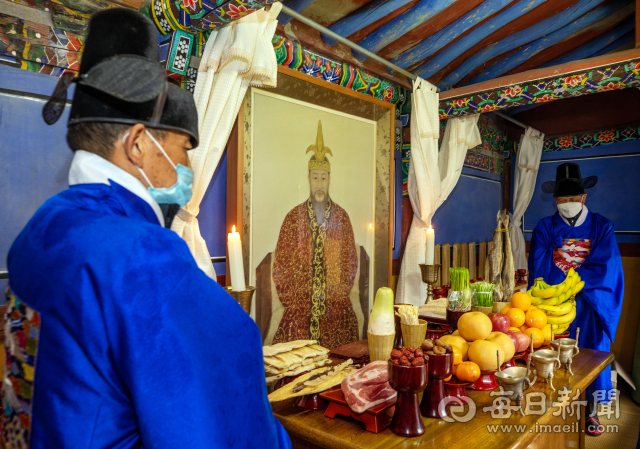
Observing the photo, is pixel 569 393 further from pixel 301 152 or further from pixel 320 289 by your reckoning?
pixel 301 152

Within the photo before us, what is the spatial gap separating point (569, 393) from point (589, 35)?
12.3 ft

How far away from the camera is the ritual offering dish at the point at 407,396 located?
123 cm

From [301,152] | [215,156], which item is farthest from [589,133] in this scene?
[215,156]

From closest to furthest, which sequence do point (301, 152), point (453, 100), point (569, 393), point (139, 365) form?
point (139, 365) < point (569, 393) < point (301, 152) < point (453, 100)

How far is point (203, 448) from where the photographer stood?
2.38ft

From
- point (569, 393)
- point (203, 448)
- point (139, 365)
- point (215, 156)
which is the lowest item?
point (569, 393)

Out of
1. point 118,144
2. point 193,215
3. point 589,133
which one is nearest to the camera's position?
point 118,144

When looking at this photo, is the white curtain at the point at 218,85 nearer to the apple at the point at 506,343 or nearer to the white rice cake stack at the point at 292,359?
the white rice cake stack at the point at 292,359

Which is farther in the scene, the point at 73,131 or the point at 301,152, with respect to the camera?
the point at 301,152

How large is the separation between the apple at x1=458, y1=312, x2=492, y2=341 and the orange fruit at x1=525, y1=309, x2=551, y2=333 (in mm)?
518

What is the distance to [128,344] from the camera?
0.71 metres

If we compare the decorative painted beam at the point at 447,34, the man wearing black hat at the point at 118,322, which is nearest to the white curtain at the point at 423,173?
the decorative painted beam at the point at 447,34

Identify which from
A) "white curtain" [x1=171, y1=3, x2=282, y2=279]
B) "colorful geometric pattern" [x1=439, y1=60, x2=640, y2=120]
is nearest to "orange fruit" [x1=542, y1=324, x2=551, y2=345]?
"white curtain" [x1=171, y1=3, x2=282, y2=279]

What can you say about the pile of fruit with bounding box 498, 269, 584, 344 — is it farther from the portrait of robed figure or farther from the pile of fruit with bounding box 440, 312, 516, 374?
the portrait of robed figure
